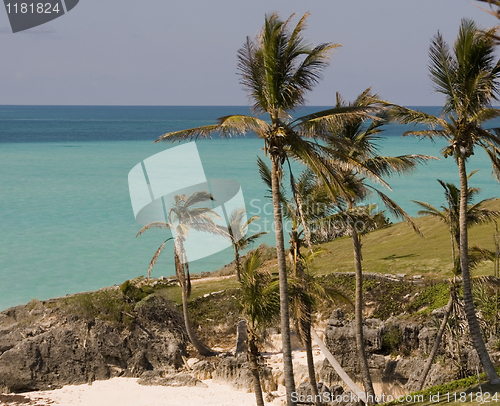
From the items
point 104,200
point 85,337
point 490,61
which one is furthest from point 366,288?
point 104,200

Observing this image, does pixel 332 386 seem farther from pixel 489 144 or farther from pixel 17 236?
pixel 17 236

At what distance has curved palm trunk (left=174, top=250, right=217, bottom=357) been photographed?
2516 cm

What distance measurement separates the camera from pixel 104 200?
8362 cm

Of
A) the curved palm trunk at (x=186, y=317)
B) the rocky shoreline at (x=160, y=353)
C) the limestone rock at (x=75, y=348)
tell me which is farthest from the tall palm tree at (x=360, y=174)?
the limestone rock at (x=75, y=348)

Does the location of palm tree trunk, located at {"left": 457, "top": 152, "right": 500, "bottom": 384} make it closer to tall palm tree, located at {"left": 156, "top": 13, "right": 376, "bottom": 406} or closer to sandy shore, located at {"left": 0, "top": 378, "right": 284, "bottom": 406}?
tall palm tree, located at {"left": 156, "top": 13, "right": 376, "bottom": 406}

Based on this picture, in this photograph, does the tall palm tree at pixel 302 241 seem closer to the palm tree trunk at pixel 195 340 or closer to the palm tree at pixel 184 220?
the palm tree at pixel 184 220

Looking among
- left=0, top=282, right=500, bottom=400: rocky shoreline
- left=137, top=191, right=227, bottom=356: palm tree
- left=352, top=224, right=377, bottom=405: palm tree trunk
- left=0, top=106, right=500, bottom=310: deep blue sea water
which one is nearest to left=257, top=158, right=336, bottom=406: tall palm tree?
left=352, top=224, right=377, bottom=405: palm tree trunk

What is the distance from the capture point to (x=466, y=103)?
44.6 feet

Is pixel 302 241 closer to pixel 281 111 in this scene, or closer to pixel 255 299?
pixel 255 299

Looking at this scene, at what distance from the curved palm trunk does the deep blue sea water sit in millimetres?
10105

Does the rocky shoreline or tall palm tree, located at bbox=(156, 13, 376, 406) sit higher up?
tall palm tree, located at bbox=(156, 13, 376, 406)

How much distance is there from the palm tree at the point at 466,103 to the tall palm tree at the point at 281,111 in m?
2.73

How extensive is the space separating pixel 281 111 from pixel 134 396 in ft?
46.6

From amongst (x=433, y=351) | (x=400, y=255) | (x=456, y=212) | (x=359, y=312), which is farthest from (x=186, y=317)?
(x=456, y=212)
